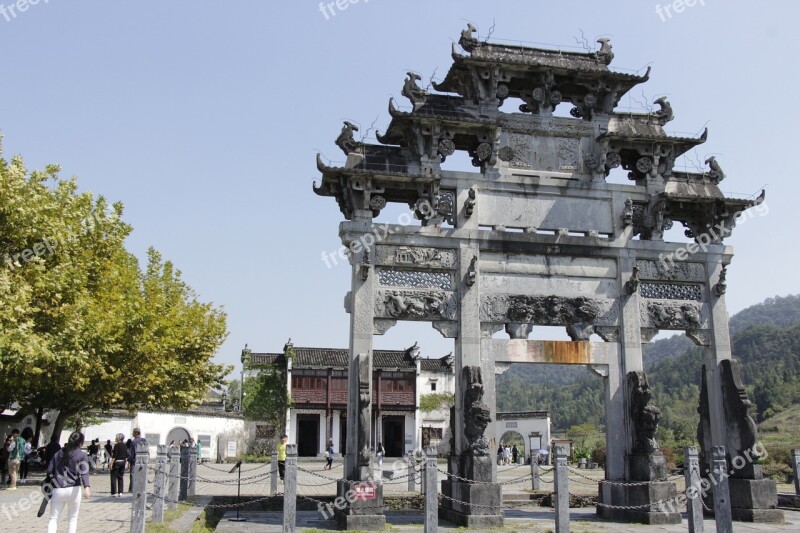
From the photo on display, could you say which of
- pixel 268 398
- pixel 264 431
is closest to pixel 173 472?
pixel 268 398

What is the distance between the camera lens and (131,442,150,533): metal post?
10203mm

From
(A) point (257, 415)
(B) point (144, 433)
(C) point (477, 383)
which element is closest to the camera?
(C) point (477, 383)

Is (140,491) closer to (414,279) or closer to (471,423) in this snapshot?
(471,423)

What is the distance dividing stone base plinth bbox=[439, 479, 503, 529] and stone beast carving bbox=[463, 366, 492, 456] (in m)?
0.67

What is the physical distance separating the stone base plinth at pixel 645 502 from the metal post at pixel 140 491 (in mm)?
9265

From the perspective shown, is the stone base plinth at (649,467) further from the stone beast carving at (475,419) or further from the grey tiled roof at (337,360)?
the grey tiled roof at (337,360)

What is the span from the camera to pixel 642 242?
53.0 feet

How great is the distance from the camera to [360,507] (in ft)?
43.9

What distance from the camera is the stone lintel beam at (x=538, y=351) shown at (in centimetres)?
1494

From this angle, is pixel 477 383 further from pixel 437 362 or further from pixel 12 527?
pixel 437 362

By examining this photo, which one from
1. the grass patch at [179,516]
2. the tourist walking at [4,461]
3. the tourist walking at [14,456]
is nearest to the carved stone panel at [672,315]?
the grass patch at [179,516]

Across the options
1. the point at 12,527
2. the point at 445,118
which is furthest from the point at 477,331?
the point at 12,527

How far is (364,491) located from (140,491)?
14.6ft

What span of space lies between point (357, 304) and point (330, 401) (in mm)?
35024
